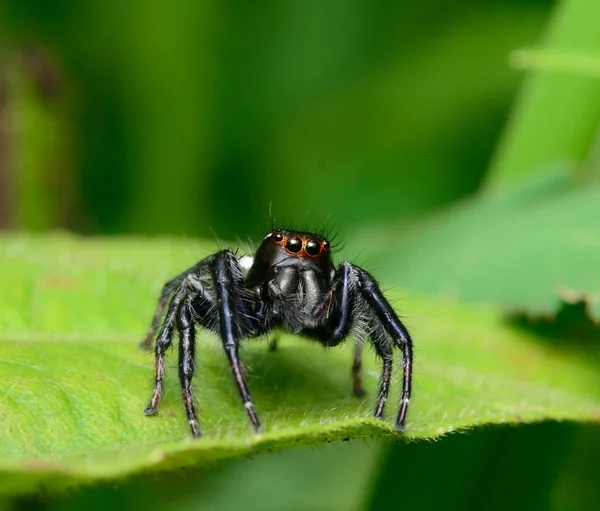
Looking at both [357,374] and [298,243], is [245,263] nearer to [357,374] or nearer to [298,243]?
[298,243]

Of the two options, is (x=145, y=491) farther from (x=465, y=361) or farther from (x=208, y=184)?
(x=208, y=184)

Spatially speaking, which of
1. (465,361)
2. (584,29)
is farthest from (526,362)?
(584,29)

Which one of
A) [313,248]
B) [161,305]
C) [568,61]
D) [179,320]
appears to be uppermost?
[568,61]

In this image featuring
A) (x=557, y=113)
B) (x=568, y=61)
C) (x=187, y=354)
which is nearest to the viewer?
(x=187, y=354)

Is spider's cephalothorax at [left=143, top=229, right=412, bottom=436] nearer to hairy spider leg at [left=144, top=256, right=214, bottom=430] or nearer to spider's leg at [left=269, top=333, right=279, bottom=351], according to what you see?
hairy spider leg at [left=144, top=256, right=214, bottom=430]

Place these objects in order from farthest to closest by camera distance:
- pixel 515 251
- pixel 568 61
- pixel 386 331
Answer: pixel 515 251 → pixel 568 61 → pixel 386 331

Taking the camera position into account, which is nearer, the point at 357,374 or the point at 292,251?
the point at 292,251

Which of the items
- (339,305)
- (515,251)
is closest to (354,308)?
(339,305)
